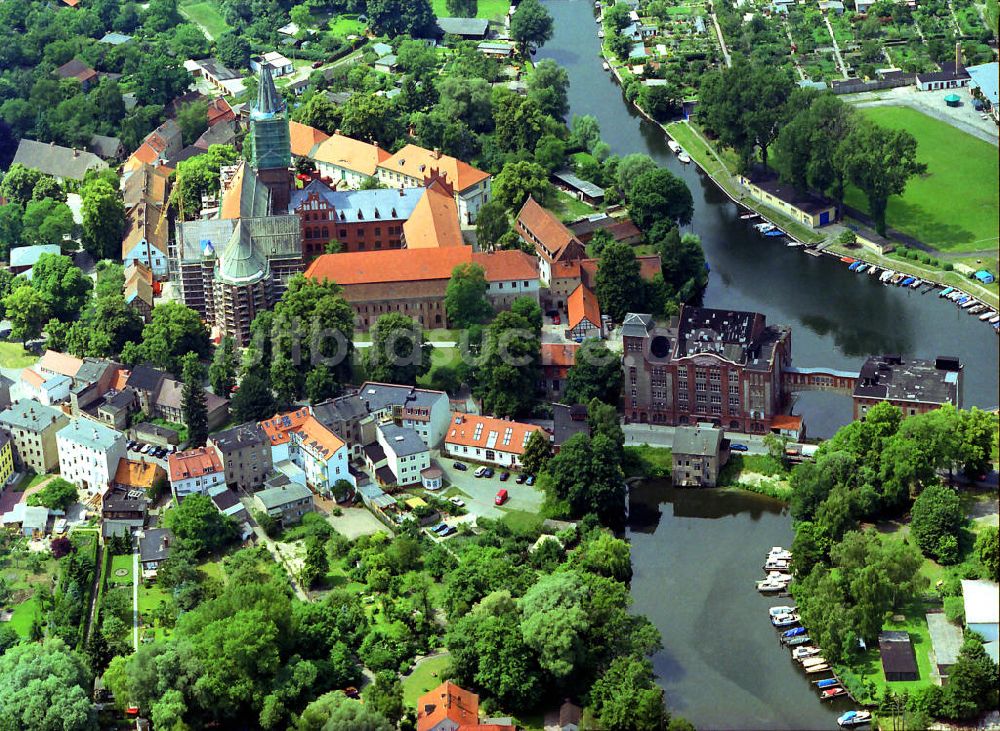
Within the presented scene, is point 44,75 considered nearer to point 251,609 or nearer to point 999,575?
point 251,609

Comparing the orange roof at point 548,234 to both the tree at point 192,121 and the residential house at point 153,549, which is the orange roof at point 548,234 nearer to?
the tree at point 192,121

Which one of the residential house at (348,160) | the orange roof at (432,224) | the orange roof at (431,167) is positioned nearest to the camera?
the orange roof at (432,224)

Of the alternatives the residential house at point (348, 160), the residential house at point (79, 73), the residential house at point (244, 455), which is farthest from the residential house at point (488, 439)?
the residential house at point (79, 73)

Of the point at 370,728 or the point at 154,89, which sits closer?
the point at 370,728

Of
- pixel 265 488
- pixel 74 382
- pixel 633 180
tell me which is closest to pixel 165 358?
pixel 74 382

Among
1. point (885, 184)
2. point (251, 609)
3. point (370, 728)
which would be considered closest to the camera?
point (370, 728)

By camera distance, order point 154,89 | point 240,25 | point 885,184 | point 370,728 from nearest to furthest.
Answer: point 370,728 → point 885,184 → point 154,89 → point 240,25

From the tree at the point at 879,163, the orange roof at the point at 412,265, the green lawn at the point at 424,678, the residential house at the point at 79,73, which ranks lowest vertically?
the green lawn at the point at 424,678

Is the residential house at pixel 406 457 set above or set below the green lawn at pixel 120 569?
above
